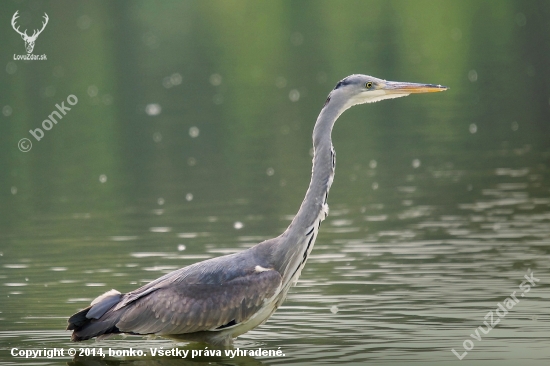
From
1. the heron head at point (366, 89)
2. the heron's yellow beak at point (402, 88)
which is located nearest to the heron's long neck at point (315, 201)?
the heron head at point (366, 89)

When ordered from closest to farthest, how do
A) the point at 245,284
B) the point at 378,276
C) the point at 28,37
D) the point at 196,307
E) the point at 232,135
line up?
the point at 245,284 → the point at 196,307 → the point at 378,276 → the point at 232,135 → the point at 28,37

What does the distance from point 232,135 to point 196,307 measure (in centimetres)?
1583

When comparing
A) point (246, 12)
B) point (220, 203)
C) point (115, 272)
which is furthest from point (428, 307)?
point (246, 12)

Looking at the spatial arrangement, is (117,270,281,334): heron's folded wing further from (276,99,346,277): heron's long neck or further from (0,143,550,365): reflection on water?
(0,143,550,365): reflection on water

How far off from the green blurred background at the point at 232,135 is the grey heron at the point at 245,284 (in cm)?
153

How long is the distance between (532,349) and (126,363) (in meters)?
3.77

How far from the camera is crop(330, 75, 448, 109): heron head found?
32.4ft

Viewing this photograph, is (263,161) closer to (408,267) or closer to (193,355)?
(408,267)

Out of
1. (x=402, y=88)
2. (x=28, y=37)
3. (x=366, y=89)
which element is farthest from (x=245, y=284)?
(x=28, y=37)

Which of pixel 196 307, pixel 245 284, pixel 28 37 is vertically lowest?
pixel 196 307

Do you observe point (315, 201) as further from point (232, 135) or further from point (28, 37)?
point (28, 37)

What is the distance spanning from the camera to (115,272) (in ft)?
44.3

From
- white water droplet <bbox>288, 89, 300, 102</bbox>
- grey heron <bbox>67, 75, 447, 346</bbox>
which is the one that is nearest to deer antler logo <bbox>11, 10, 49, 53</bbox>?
white water droplet <bbox>288, 89, 300, 102</bbox>

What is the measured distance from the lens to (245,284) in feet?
32.0
